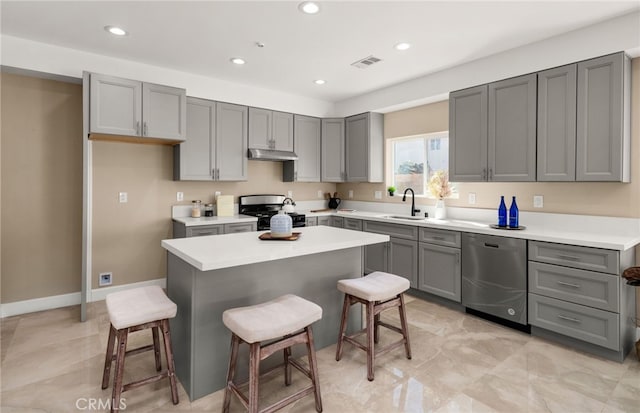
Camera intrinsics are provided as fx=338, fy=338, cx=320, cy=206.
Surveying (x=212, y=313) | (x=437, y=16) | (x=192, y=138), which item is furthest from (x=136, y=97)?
(x=437, y=16)

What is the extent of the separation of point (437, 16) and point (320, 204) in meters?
3.43

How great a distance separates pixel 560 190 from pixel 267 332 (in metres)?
3.06

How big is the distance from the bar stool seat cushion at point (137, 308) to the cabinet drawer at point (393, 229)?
271cm

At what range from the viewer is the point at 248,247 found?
2146 millimetres

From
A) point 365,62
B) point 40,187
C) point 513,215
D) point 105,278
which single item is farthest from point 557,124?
point 40,187

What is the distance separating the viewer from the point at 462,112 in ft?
12.0

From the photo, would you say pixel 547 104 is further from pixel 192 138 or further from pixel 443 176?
pixel 192 138

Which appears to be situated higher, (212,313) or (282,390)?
(212,313)

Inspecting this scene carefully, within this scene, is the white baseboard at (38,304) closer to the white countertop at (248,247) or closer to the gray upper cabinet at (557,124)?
the white countertop at (248,247)

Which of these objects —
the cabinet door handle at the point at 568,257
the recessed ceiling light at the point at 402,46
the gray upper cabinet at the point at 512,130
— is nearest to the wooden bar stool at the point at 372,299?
the cabinet door handle at the point at 568,257

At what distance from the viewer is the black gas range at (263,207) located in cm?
454

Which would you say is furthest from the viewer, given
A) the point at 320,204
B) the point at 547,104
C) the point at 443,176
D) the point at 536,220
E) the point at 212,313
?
the point at 320,204

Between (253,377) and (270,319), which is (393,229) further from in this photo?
(253,377)

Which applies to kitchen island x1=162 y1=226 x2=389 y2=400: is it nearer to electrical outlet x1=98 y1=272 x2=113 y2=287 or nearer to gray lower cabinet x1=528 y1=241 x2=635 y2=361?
gray lower cabinet x1=528 y1=241 x2=635 y2=361
